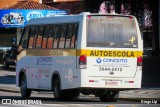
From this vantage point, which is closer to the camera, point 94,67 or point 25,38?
point 94,67

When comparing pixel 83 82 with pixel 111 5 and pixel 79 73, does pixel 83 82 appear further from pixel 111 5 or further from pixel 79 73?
pixel 111 5

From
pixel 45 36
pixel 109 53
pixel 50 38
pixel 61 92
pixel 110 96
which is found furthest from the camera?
pixel 45 36

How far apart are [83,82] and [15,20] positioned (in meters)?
33.3

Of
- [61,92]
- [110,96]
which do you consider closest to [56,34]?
[61,92]

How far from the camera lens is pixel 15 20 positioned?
51.7 metres

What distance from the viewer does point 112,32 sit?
19.5 m

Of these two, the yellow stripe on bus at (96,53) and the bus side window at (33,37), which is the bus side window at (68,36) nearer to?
the yellow stripe on bus at (96,53)

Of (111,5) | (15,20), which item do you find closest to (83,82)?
(111,5)

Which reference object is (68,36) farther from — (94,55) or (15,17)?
(15,17)

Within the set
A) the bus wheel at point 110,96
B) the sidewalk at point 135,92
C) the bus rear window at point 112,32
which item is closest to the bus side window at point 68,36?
the bus rear window at point 112,32

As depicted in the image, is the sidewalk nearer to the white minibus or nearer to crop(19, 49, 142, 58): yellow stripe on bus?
the white minibus

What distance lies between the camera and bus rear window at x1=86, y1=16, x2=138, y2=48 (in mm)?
19281

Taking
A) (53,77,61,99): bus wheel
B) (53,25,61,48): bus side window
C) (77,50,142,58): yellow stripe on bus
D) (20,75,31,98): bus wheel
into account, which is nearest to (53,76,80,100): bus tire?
(53,77,61,99): bus wheel

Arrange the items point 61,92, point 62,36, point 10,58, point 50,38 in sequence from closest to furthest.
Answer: point 61,92 → point 62,36 → point 50,38 → point 10,58
